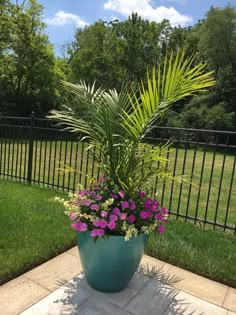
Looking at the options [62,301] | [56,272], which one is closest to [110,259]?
[62,301]

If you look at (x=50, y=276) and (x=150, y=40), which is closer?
(x=50, y=276)

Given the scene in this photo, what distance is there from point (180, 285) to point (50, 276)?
41.8 inches

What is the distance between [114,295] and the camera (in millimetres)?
2252

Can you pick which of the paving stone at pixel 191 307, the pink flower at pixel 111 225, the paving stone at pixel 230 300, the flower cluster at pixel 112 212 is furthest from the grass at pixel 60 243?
the pink flower at pixel 111 225

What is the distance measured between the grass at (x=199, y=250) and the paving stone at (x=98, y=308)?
3.08ft

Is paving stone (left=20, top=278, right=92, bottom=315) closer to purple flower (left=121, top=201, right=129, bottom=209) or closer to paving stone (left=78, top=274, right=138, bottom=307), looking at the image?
paving stone (left=78, top=274, right=138, bottom=307)

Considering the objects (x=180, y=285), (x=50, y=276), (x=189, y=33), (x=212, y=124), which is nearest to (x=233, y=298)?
(x=180, y=285)

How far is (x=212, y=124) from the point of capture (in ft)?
62.9

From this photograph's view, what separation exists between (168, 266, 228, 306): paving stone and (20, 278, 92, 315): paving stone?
0.79 meters

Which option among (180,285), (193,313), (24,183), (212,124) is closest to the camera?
(193,313)

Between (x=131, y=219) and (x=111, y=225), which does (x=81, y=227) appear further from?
(x=131, y=219)

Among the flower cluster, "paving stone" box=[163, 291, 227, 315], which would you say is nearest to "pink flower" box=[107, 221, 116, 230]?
the flower cluster

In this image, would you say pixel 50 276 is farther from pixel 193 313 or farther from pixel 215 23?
pixel 215 23

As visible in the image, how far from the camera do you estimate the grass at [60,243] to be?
8.79 feet
